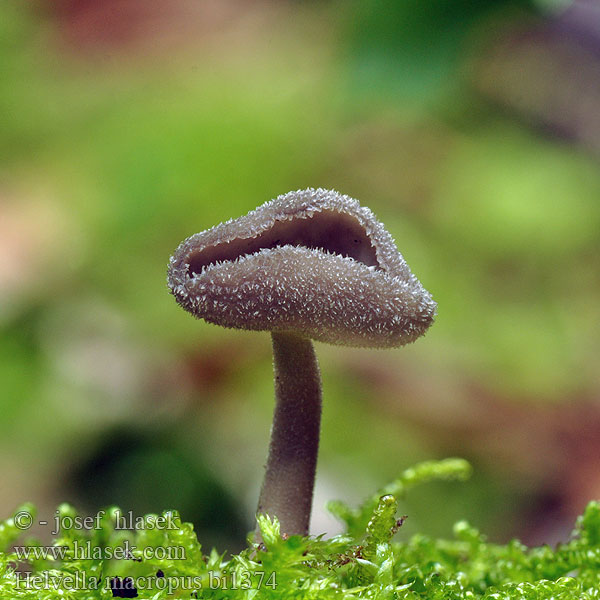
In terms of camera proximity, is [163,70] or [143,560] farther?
[163,70]

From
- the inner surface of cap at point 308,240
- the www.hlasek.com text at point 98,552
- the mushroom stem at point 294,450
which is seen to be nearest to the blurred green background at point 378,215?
the www.hlasek.com text at point 98,552

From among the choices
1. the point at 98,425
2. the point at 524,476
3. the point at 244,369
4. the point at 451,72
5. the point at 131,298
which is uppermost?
the point at 451,72

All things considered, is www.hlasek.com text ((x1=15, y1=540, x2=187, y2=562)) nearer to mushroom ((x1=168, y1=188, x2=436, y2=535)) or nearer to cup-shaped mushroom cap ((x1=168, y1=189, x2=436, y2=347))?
mushroom ((x1=168, y1=188, x2=436, y2=535))

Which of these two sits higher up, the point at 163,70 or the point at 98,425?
the point at 163,70

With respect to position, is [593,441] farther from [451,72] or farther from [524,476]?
[451,72]

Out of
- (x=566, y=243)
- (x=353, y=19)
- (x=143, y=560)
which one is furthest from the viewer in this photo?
(x=353, y=19)

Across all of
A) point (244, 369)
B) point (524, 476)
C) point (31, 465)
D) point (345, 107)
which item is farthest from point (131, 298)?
point (524, 476)

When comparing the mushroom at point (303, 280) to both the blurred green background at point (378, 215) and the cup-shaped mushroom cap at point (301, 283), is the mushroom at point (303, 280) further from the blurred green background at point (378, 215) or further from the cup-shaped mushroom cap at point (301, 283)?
the blurred green background at point (378, 215)
